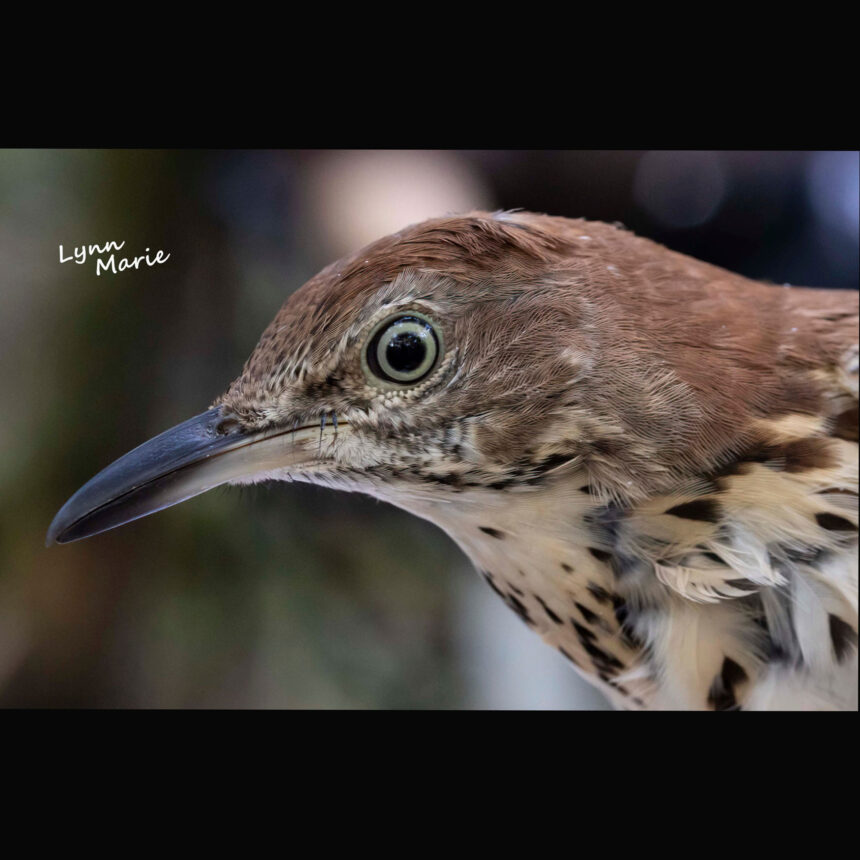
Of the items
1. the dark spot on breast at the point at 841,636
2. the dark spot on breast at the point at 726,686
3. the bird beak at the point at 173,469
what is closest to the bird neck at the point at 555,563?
the dark spot on breast at the point at 726,686

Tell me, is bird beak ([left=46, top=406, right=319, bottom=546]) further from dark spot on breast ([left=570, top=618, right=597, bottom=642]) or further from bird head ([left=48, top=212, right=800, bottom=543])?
dark spot on breast ([left=570, top=618, right=597, bottom=642])

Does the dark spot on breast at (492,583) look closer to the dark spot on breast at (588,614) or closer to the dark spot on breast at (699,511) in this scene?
the dark spot on breast at (588,614)

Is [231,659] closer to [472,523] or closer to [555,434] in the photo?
[472,523]

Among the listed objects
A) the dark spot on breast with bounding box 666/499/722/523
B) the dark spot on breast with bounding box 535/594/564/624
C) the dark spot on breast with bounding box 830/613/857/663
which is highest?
the dark spot on breast with bounding box 666/499/722/523

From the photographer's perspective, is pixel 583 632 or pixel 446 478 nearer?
pixel 446 478

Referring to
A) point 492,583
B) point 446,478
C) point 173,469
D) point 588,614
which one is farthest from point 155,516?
point 588,614

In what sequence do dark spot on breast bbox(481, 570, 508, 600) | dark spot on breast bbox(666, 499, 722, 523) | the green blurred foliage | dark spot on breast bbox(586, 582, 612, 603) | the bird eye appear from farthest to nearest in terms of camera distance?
the green blurred foliage, dark spot on breast bbox(481, 570, 508, 600), dark spot on breast bbox(586, 582, 612, 603), dark spot on breast bbox(666, 499, 722, 523), the bird eye

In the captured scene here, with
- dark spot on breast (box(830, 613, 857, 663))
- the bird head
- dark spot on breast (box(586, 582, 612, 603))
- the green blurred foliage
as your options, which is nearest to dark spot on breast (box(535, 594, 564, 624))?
dark spot on breast (box(586, 582, 612, 603))

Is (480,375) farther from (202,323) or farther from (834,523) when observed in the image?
(202,323)
